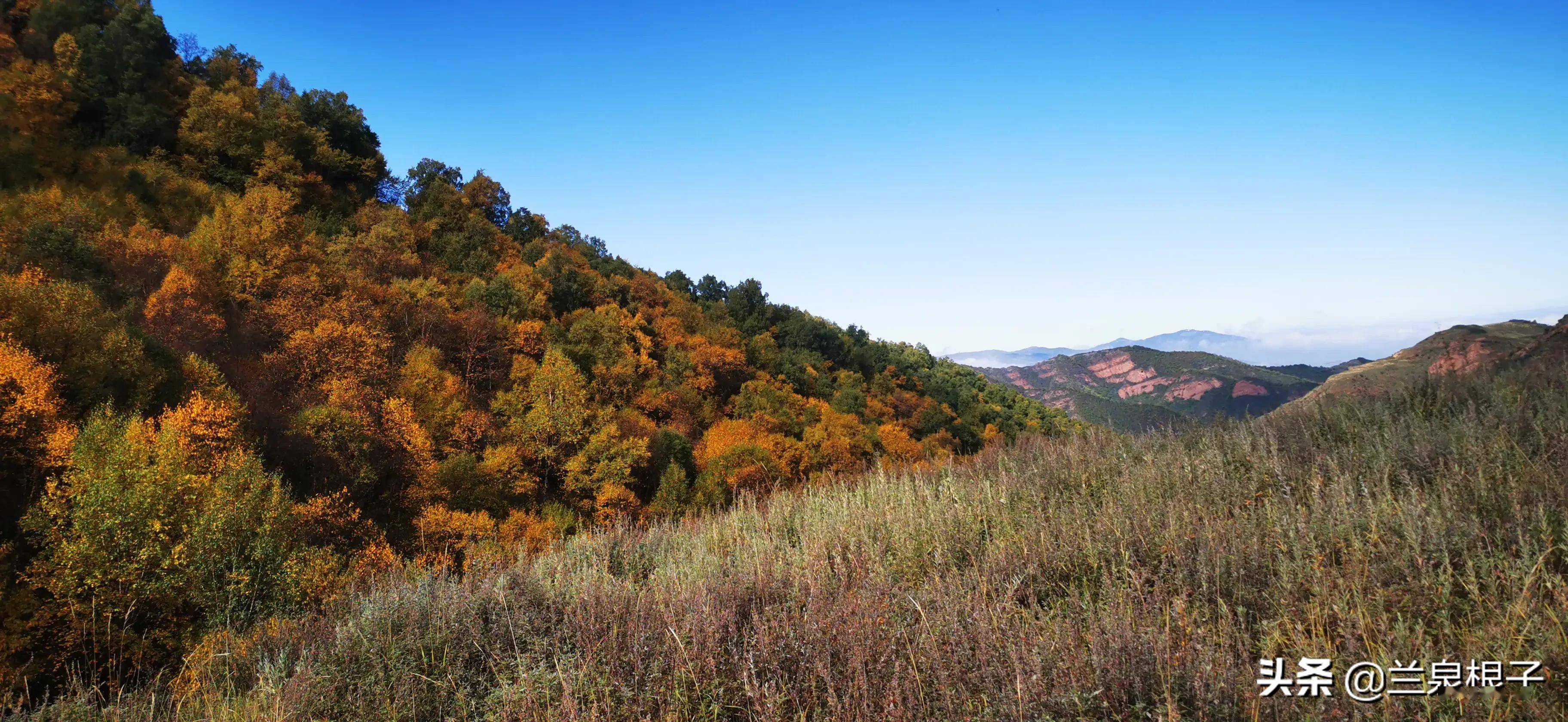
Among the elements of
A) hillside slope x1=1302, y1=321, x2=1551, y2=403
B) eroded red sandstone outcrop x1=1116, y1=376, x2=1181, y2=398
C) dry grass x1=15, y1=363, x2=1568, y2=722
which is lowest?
eroded red sandstone outcrop x1=1116, y1=376, x2=1181, y2=398

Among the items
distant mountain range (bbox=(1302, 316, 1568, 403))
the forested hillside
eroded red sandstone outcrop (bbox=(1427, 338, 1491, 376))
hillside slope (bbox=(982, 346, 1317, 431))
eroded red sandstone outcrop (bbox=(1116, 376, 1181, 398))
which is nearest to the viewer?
distant mountain range (bbox=(1302, 316, 1568, 403))

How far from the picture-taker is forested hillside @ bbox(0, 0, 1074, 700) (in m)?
17.2

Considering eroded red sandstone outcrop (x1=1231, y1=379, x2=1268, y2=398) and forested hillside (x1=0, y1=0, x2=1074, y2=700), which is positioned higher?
forested hillside (x1=0, y1=0, x2=1074, y2=700)

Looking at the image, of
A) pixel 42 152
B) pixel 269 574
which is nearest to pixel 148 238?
pixel 42 152

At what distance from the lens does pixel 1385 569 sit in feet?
11.4

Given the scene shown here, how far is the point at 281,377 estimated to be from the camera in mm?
31391

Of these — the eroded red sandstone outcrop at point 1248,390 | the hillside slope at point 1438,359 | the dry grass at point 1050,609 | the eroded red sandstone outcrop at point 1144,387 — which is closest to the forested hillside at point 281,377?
A: the dry grass at point 1050,609

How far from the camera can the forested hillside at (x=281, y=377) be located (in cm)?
1716

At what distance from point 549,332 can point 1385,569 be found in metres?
49.6

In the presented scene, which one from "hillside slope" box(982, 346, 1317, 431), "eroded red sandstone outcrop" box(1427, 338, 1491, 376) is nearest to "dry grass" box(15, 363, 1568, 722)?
"eroded red sandstone outcrop" box(1427, 338, 1491, 376)

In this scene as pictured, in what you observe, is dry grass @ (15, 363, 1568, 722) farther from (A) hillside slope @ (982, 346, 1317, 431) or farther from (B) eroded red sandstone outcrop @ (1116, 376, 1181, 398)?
(B) eroded red sandstone outcrop @ (1116, 376, 1181, 398)

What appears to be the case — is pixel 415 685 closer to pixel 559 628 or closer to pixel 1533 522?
pixel 559 628

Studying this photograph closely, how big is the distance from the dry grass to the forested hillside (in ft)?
7.59

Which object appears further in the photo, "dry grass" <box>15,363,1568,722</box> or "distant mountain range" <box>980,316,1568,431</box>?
"distant mountain range" <box>980,316,1568,431</box>
